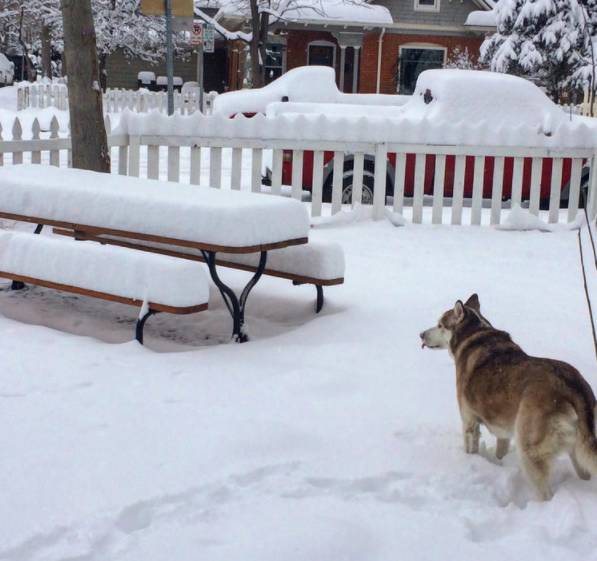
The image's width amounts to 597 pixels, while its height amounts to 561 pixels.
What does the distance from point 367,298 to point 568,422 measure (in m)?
3.42

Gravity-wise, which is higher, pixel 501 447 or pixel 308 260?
pixel 308 260

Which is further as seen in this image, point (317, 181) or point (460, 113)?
point (460, 113)

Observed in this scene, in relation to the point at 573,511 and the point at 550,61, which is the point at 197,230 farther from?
the point at 550,61

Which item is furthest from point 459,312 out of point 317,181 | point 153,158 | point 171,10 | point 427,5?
point 427,5

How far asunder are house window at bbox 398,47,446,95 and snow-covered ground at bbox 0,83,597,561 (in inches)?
1091

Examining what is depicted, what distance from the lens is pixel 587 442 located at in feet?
11.3

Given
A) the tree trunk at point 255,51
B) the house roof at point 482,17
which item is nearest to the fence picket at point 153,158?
the tree trunk at point 255,51

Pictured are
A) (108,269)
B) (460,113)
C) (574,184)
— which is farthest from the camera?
(460,113)

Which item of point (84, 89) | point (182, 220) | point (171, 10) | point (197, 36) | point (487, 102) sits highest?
point (171, 10)

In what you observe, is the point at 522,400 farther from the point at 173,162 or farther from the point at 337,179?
the point at 173,162

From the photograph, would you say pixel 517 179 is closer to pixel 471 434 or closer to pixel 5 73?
pixel 471 434

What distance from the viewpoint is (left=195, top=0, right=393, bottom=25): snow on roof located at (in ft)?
100

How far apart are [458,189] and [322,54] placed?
25.8m

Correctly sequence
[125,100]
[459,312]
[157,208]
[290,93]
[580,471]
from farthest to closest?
[125,100] → [290,93] → [157,208] → [459,312] → [580,471]
